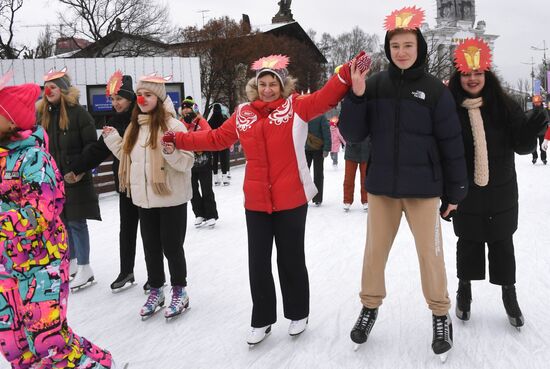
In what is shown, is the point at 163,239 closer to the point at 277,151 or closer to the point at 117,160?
the point at 117,160

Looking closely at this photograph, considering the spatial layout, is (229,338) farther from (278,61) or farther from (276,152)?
(278,61)

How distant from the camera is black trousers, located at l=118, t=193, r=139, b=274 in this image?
13.4 feet

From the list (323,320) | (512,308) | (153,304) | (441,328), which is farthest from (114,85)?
(512,308)

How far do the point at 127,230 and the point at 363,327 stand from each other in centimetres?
220

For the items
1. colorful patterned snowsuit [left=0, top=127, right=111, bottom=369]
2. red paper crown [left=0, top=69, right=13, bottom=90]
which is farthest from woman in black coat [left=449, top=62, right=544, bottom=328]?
red paper crown [left=0, top=69, right=13, bottom=90]

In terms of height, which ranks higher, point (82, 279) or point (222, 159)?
point (222, 159)

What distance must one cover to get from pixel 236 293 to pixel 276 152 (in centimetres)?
174

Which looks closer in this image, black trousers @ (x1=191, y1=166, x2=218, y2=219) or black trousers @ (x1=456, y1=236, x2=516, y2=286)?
black trousers @ (x1=456, y1=236, x2=516, y2=286)

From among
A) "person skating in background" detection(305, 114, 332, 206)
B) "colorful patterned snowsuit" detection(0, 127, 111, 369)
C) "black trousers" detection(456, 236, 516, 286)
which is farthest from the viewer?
"person skating in background" detection(305, 114, 332, 206)

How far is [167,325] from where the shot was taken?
3574mm

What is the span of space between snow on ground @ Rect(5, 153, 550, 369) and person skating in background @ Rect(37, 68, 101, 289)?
2.51ft

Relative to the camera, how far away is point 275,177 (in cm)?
300

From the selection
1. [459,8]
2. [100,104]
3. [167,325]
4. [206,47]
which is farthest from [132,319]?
[459,8]

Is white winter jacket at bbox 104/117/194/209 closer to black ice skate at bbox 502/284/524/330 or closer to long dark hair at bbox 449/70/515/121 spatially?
long dark hair at bbox 449/70/515/121
